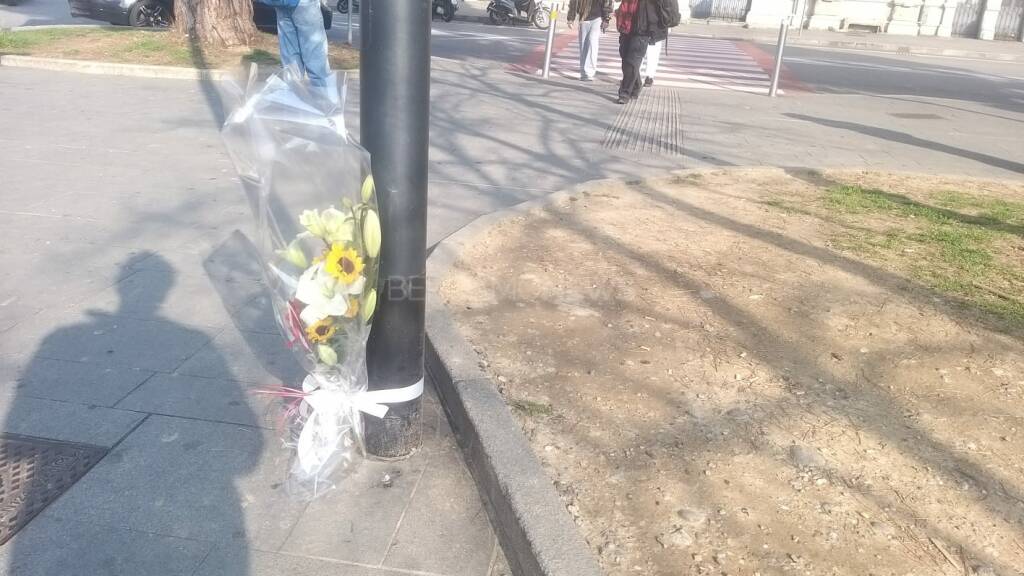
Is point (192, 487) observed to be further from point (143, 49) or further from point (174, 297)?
point (143, 49)

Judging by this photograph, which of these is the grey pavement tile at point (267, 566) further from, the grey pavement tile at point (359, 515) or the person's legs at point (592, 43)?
the person's legs at point (592, 43)

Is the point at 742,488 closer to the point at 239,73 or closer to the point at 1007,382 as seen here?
the point at 1007,382

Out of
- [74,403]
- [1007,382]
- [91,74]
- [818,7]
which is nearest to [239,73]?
[74,403]

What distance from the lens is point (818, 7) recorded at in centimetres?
3491

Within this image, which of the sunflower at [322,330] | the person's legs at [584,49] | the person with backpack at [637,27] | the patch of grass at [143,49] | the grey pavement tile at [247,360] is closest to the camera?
the sunflower at [322,330]

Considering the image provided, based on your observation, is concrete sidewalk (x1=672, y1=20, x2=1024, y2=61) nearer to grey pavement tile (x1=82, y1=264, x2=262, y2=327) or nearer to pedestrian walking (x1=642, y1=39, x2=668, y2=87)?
pedestrian walking (x1=642, y1=39, x2=668, y2=87)

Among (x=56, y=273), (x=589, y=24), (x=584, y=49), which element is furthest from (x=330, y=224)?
(x=584, y=49)

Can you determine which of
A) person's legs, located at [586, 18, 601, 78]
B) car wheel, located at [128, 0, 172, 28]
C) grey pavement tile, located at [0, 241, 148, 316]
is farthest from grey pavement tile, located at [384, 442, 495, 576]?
car wheel, located at [128, 0, 172, 28]

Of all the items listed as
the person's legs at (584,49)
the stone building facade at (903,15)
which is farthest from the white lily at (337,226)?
the stone building facade at (903,15)

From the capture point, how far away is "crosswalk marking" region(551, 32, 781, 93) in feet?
51.8

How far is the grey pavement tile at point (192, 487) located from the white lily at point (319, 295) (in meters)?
0.67

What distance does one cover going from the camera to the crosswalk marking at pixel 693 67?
622 inches

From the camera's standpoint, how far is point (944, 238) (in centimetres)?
Answer: 634

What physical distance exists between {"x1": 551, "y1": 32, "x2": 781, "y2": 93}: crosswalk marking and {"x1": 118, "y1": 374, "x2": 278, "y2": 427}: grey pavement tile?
40.5 feet
